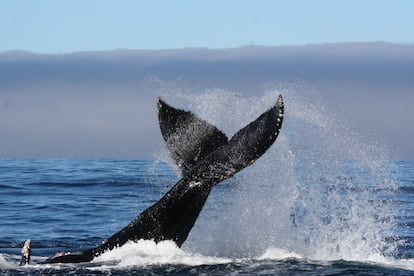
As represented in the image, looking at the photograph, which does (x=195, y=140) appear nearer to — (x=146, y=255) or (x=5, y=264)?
(x=146, y=255)

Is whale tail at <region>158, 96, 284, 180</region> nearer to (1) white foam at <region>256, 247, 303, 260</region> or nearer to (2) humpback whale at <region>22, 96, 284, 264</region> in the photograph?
(2) humpback whale at <region>22, 96, 284, 264</region>

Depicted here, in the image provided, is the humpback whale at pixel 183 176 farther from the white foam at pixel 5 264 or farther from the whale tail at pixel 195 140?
the white foam at pixel 5 264

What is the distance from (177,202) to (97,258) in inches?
56.6

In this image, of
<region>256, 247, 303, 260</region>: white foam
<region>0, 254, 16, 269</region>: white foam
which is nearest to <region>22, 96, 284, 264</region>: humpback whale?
<region>0, 254, 16, 269</region>: white foam

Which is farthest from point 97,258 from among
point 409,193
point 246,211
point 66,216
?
point 409,193

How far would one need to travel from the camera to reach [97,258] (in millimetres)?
11984

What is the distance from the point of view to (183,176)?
1190 cm

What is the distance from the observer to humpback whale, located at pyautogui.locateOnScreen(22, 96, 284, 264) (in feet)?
38.0

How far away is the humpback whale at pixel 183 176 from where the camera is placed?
11.6 m

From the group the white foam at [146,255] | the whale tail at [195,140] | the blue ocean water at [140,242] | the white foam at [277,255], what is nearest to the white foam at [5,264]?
the blue ocean water at [140,242]

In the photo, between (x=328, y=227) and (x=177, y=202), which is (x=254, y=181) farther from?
(x=177, y=202)

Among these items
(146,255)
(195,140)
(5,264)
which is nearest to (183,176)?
(195,140)

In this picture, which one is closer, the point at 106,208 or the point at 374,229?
the point at 374,229

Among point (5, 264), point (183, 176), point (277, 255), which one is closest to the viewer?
point (183, 176)
